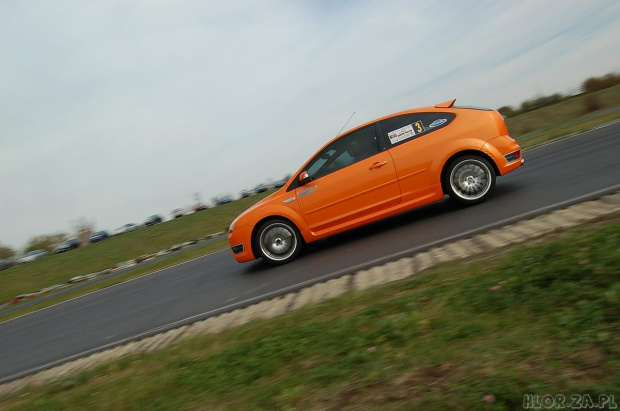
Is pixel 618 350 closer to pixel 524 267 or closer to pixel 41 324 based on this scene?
pixel 524 267

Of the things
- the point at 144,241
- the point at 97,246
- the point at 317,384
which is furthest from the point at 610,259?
the point at 97,246

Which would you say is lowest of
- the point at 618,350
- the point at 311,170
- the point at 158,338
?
the point at 618,350

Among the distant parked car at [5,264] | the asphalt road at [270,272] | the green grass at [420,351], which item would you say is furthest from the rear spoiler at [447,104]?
the distant parked car at [5,264]

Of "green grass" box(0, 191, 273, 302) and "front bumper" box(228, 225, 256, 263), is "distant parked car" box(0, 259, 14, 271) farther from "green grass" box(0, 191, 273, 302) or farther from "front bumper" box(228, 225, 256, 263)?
"front bumper" box(228, 225, 256, 263)

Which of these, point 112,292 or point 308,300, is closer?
point 308,300

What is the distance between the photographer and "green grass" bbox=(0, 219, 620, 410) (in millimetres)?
2934

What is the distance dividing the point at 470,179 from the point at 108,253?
23.2m

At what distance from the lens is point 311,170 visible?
8539 millimetres

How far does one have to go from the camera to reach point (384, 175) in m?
8.12

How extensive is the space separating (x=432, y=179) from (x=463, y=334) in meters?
4.73

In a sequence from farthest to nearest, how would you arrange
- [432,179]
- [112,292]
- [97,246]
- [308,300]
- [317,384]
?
[97,246]
[112,292]
[432,179]
[308,300]
[317,384]

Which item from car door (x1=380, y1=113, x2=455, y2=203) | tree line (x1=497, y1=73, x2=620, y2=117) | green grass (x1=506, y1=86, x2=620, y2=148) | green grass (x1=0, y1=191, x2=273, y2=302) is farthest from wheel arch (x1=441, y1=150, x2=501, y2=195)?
tree line (x1=497, y1=73, x2=620, y2=117)

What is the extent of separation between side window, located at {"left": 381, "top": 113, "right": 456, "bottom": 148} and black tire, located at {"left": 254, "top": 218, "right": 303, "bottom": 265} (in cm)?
220

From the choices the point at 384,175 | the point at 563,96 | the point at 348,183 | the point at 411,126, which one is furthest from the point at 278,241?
the point at 563,96
